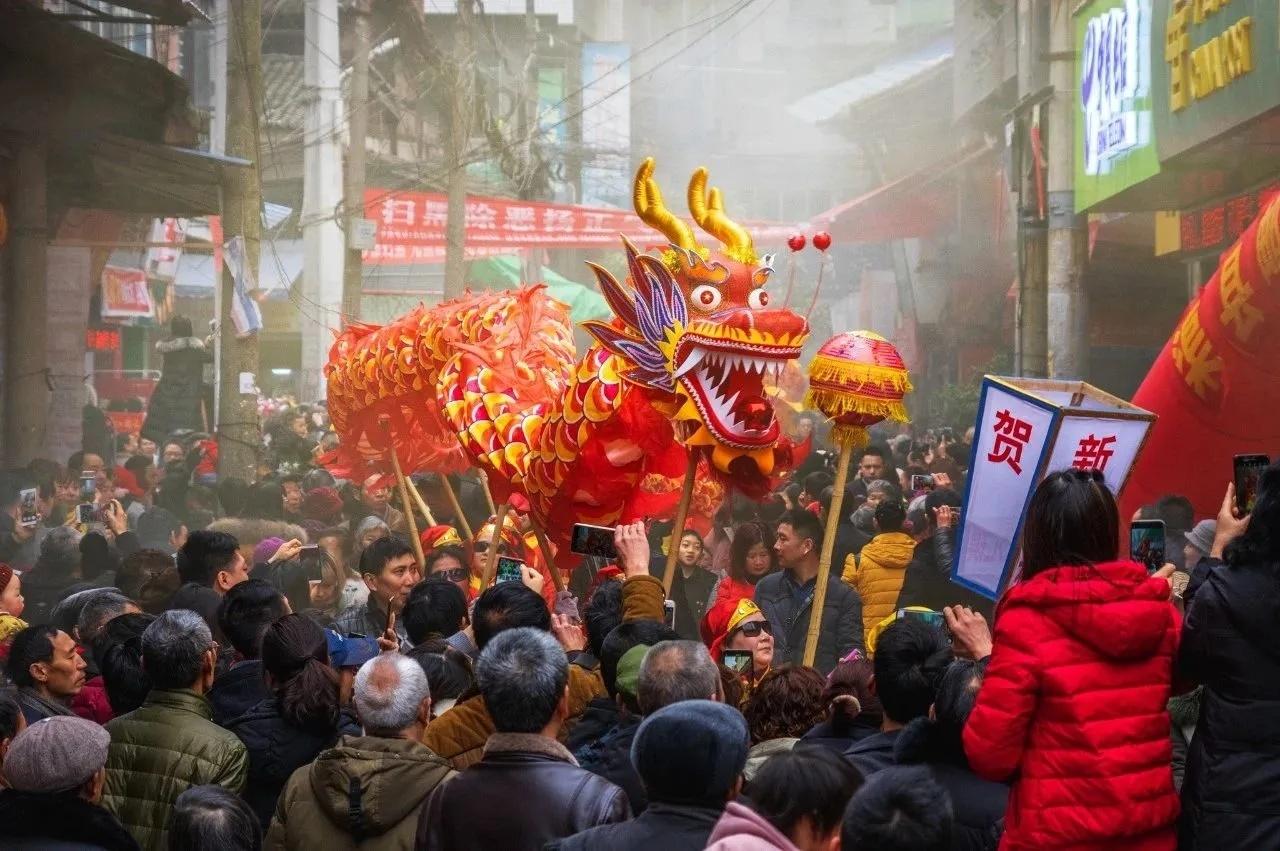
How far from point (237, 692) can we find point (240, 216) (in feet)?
26.4

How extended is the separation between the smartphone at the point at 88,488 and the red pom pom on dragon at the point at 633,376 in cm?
244

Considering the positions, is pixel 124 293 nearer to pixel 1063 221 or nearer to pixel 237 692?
pixel 1063 221

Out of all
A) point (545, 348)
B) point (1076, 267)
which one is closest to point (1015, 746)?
point (545, 348)

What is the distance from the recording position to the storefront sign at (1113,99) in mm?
9188

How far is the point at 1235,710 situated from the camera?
268 centimetres

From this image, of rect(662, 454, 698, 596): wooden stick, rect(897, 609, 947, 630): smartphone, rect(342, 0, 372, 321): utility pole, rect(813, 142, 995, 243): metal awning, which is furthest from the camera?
rect(813, 142, 995, 243): metal awning

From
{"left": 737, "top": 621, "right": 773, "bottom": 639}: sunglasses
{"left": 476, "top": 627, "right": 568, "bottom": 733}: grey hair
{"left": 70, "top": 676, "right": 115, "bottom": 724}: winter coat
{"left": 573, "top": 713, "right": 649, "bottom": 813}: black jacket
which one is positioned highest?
{"left": 476, "top": 627, "right": 568, "bottom": 733}: grey hair

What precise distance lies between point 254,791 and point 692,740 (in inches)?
59.5

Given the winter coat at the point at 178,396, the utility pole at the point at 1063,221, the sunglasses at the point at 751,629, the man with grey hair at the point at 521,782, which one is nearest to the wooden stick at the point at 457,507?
the sunglasses at the point at 751,629

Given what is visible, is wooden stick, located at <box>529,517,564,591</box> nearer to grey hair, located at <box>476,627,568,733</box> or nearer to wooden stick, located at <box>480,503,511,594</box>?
wooden stick, located at <box>480,503,511,594</box>

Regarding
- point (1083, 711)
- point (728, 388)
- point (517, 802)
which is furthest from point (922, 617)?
point (728, 388)

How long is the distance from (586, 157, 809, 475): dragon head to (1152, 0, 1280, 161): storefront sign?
3.21 meters

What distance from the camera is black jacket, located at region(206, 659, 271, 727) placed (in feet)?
13.1

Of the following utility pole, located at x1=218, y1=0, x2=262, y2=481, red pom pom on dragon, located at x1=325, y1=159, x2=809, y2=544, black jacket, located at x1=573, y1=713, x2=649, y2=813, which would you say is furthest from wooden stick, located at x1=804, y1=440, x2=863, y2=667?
utility pole, located at x1=218, y1=0, x2=262, y2=481
